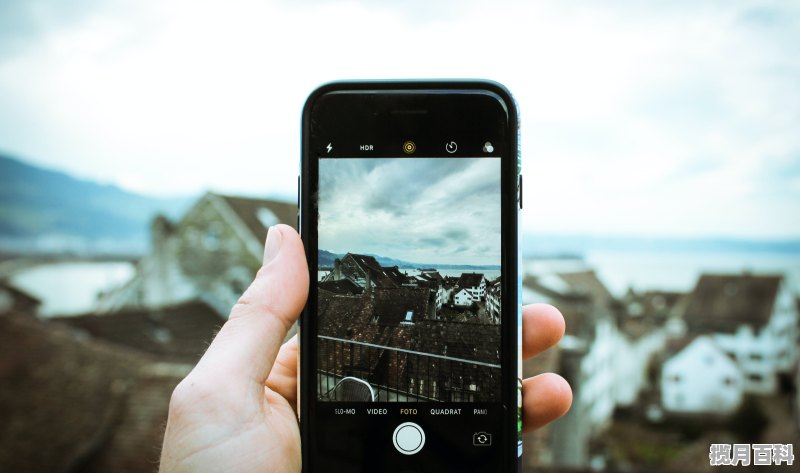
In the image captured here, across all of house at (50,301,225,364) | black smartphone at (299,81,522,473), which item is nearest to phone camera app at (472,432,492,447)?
black smartphone at (299,81,522,473)

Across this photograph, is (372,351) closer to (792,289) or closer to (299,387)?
(299,387)

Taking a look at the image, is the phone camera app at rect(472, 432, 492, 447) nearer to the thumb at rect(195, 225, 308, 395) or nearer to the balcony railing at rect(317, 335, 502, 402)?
the balcony railing at rect(317, 335, 502, 402)

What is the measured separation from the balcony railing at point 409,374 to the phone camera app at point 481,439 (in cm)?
4

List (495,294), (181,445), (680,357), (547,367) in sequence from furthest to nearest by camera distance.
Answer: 1. (680,357)
2. (547,367)
3. (495,294)
4. (181,445)

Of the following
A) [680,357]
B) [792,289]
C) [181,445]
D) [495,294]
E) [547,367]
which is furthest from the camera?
[680,357]

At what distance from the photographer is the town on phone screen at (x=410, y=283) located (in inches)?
31.8

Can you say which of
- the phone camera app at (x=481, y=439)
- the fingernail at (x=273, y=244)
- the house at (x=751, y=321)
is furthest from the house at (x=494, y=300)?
the house at (x=751, y=321)

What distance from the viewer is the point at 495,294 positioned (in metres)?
0.82

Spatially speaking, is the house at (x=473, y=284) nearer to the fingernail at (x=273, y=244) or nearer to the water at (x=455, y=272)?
the water at (x=455, y=272)

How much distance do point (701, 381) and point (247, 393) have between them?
582cm

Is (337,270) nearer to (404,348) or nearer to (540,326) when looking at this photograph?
(404,348)

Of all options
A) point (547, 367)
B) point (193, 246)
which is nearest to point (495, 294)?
point (547, 367)

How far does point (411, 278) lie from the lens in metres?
0.81

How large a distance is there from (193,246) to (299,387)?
468cm
